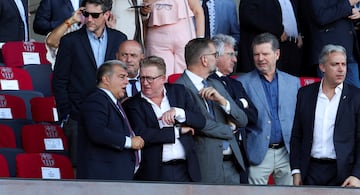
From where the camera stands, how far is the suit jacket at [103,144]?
390 inches

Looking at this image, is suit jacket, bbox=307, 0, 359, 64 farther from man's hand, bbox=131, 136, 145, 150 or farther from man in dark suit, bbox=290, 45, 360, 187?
man's hand, bbox=131, 136, 145, 150

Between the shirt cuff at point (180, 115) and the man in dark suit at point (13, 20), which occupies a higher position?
the man in dark suit at point (13, 20)

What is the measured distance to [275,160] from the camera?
11086 mm

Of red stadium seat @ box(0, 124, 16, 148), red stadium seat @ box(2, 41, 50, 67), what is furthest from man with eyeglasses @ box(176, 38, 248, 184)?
red stadium seat @ box(2, 41, 50, 67)

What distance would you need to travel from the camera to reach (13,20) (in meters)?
13.5

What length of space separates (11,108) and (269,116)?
243 centimetres

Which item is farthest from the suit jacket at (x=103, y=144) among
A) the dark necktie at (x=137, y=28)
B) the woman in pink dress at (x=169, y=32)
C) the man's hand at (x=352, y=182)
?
the dark necktie at (x=137, y=28)

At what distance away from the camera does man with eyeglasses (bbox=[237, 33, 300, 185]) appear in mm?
11055

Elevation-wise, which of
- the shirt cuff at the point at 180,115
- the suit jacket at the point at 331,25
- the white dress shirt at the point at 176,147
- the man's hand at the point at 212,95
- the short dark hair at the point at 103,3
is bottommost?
the white dress shirt at the point at 176,147

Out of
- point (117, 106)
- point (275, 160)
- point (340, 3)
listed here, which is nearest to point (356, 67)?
point (340, 3)

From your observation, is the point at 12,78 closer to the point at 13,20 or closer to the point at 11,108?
the point at 11,108

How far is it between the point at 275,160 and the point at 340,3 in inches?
98.8

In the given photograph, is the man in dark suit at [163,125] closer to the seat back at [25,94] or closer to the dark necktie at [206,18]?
the seat back at [25,94]

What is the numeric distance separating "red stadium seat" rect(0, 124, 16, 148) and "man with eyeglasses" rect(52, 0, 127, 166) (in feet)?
1.47
